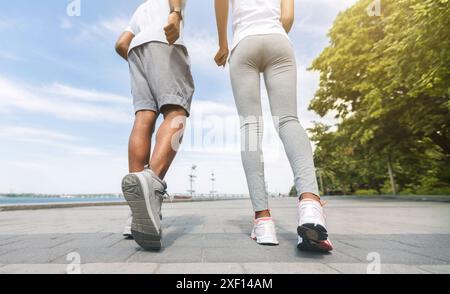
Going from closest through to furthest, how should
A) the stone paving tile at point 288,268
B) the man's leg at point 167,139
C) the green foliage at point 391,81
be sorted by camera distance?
1. the stone paving tile at point 288,268
2. the man's leg at point 167,139
3. the green foliage at point 391,81

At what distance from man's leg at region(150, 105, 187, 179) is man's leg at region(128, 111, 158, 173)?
5.1 inches

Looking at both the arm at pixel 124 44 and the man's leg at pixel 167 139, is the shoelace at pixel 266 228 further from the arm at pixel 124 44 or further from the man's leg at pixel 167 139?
the arm at pixel 124 44

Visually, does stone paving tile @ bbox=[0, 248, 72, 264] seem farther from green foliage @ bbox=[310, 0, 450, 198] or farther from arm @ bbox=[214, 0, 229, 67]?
green foliage @ bbox=[310, 0, 450, 198]

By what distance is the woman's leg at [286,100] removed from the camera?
198cm

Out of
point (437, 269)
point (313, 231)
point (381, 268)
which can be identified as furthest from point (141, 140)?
point (437, 269)

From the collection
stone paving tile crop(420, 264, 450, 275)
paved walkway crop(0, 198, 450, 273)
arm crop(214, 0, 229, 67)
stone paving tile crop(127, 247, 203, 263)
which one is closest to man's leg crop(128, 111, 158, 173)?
paved walkway crop(0, 198, 450, 273)

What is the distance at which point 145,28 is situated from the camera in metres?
2.37

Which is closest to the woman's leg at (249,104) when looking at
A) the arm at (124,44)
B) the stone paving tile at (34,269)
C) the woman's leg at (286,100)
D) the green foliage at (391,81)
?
the woman's leg at (286,100)

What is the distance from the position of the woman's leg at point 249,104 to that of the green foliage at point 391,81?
22.4ft

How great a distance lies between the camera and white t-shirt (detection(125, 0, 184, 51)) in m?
2.27

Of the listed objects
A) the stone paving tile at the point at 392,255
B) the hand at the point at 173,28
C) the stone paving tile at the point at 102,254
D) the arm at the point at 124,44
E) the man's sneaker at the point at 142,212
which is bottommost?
the stone paving tile at the point at 392,255

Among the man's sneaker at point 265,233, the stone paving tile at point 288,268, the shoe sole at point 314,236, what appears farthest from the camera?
the man's sneaker at point 265,233
